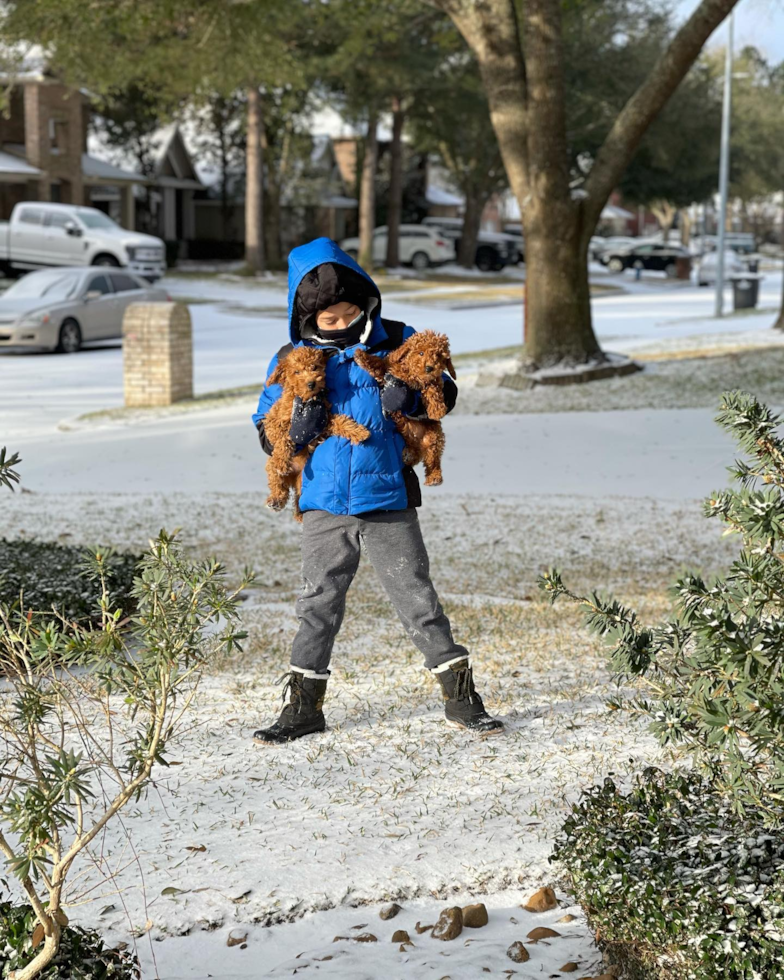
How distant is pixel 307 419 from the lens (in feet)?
13.6

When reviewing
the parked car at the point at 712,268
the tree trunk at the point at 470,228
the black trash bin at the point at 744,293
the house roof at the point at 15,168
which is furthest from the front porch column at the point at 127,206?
the black trash bin at the point at 744,293

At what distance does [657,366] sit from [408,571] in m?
13.1

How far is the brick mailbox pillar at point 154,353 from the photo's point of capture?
48.9 feet

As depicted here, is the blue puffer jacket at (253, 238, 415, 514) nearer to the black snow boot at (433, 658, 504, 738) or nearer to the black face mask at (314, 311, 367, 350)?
the black face mask at (314, 311, 367, 350)

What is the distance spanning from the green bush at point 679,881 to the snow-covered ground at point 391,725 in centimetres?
23

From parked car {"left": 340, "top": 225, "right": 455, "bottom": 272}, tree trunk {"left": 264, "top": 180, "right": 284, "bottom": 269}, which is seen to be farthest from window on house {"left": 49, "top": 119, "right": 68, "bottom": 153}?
parked car {"left": 340, "top": 225, "right": 455, "bottom": 272}

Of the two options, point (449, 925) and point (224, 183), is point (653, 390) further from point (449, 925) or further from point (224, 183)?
point (224, 183)

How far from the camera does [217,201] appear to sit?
173ft

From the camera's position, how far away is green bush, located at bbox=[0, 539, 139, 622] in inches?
214

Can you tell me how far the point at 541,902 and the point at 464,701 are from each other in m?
1.21

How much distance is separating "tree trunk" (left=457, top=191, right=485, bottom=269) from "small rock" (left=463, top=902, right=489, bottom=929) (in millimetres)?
47564

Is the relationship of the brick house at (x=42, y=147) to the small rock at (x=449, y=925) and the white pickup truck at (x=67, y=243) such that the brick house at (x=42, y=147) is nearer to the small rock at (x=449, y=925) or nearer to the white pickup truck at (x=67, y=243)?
the white pickup truck at (x=67, y=243)

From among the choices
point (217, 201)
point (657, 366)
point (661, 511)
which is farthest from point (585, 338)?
point (217, 201)

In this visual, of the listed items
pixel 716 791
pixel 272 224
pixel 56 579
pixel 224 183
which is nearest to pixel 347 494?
pixel 716 791
